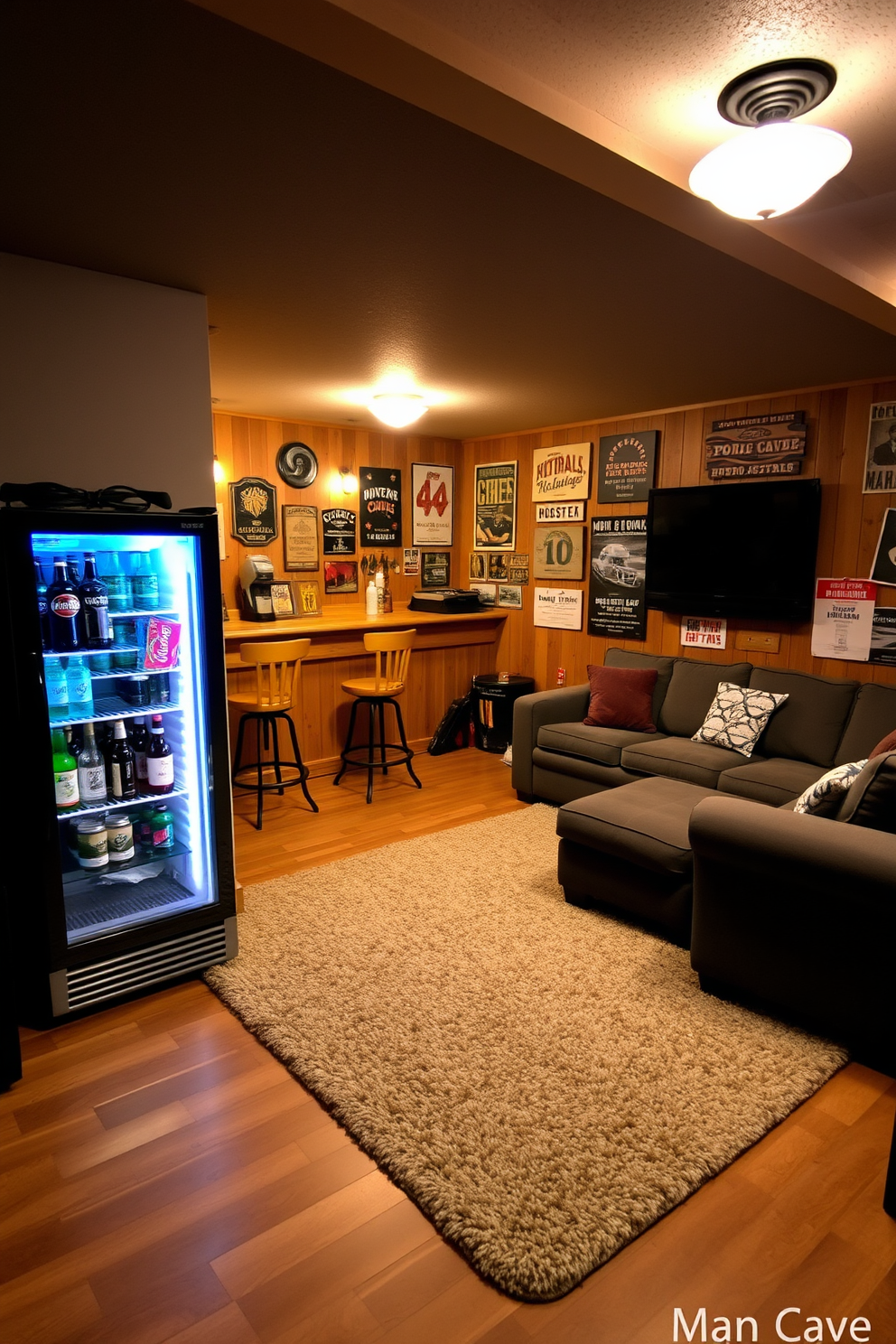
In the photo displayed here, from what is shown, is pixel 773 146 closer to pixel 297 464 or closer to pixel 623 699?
pixel 623 699

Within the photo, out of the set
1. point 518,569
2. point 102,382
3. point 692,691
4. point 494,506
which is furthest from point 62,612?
point 494,506

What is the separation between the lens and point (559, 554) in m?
5.70

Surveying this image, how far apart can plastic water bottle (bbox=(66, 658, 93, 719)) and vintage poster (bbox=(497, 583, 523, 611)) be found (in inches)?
156

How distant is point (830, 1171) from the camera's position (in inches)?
75.5

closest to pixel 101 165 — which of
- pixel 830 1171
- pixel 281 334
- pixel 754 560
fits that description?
pixel 281 334

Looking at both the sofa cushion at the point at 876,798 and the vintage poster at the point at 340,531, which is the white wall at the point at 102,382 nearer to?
the sofa cushion at the point at 876,798

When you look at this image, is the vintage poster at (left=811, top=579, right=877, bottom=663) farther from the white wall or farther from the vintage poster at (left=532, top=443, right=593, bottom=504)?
the white wall

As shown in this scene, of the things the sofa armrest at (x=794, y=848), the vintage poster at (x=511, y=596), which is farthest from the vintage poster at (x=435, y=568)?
the sofa armrest at (x=794, y=848)

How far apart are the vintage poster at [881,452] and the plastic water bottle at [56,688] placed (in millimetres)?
3914

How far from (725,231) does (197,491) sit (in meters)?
1.92

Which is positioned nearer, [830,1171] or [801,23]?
[801,23]

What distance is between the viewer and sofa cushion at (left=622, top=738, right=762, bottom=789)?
3.84m

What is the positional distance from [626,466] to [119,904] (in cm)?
407

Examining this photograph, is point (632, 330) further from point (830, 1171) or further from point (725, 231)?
point (830, 1171)
